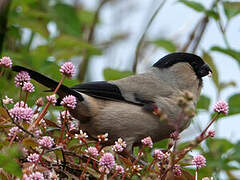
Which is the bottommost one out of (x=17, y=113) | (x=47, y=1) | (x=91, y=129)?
(x=91, y=129)

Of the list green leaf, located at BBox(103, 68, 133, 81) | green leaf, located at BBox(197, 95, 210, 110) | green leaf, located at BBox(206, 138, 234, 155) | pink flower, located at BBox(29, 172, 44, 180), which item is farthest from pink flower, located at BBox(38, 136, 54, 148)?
green leaf, located at BBox(197, 95, 210, 110)

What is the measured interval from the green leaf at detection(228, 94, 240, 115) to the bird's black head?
0.43 meters

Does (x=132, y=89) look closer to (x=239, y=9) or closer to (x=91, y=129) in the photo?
(x=91, y=129)

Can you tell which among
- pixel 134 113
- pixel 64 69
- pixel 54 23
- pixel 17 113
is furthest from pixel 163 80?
Answer: pixel 17 113

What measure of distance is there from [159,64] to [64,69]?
197cm

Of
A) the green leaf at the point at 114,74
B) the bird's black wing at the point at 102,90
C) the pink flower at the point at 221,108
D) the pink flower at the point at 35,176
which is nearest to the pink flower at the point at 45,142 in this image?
the pink flower at the point at 35,176

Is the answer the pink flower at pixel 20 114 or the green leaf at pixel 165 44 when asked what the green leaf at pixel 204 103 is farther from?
the pink flower at pixel 20 114

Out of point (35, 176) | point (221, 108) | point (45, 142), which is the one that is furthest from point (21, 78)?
point (221, 108)

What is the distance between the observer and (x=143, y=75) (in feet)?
12.8

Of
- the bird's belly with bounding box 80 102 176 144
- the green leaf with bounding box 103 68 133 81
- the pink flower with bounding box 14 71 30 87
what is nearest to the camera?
the pink flower with bounding box 14 71 30 87

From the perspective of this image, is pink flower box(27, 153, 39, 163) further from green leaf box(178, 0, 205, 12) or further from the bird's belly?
green leaf box(178, 0, 205, 12)

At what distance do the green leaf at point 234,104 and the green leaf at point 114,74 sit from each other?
2.57 ft

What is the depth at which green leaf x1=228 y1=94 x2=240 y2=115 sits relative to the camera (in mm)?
3709

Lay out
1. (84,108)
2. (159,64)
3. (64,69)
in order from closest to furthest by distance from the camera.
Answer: (64,69) < (84,108) < (159,64)
